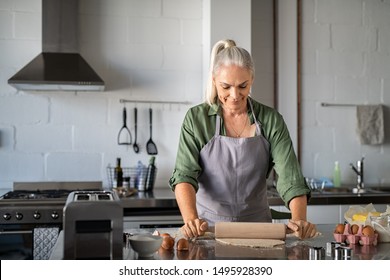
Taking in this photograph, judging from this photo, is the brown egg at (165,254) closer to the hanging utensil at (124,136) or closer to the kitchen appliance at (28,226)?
the kitchen appliance at (28,226)

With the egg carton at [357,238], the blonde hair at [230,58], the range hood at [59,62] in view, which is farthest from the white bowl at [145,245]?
the range hood at [59,62]

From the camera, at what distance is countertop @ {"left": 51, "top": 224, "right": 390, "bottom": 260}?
5.50ft

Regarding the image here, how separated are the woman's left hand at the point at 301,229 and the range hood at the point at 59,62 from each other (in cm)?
181

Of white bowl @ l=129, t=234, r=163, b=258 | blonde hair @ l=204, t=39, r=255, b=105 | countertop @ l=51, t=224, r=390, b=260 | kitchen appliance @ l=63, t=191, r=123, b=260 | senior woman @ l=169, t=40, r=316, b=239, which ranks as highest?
blonde hair @ l=204, t=39, r=255, b=105

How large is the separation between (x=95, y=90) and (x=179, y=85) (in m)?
0.55

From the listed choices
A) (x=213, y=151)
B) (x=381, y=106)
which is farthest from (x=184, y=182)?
(x=381, y=106)

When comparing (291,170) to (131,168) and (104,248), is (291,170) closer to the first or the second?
(104,248)

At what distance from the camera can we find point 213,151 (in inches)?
89.0

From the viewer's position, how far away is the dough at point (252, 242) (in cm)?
181

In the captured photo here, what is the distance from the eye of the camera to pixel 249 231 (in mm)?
1872

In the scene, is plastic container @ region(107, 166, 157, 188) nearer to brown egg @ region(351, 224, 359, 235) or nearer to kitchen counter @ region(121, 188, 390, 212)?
kitchen counter @ region(121, 188, 390, 212)

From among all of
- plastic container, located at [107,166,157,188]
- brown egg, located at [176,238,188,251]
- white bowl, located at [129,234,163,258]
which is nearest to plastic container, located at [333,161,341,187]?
plastic container, located at [107,166,157,188]

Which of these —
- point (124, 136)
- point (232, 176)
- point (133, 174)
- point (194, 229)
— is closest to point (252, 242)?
point (194, 229)

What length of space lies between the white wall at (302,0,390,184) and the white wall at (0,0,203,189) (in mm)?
798
